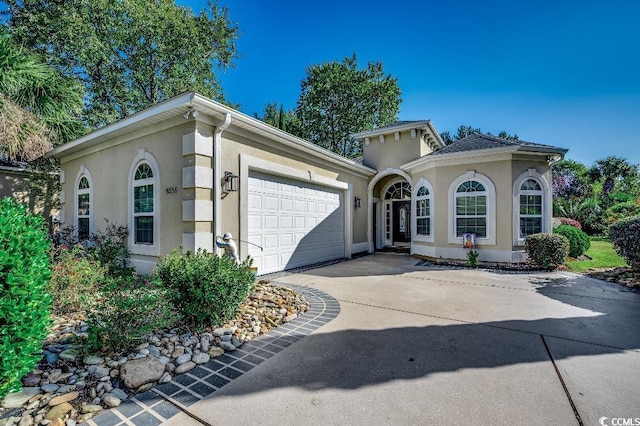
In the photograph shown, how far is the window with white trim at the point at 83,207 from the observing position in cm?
859

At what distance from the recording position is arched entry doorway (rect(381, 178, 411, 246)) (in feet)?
46.0

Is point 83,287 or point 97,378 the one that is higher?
point 83,287

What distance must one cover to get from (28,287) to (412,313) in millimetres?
4645

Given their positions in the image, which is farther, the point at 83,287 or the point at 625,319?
the point at 83,287

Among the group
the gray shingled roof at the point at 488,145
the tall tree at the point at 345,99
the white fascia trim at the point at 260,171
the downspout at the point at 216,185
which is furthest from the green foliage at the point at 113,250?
the tall tree at the point at 345,99

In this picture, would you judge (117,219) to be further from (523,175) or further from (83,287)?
(523,175)

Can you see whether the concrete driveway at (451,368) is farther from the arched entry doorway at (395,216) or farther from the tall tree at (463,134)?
the tall tree at (463,134)

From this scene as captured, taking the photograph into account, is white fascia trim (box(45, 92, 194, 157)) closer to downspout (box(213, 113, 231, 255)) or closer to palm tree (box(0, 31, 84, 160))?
palm tree (box(0, 31, 84, 160))

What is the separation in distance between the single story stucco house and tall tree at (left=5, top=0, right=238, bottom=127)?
7966 mm

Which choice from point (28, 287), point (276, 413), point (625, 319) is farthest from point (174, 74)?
point (625, 319)

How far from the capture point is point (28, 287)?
7.25 feet

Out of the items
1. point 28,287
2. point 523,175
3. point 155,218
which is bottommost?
point 28,287

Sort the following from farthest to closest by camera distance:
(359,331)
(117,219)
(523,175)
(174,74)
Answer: (174,74) → (523,175) → (117,219) → (359,331)

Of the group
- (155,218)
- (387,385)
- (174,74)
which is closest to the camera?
(387,385)
